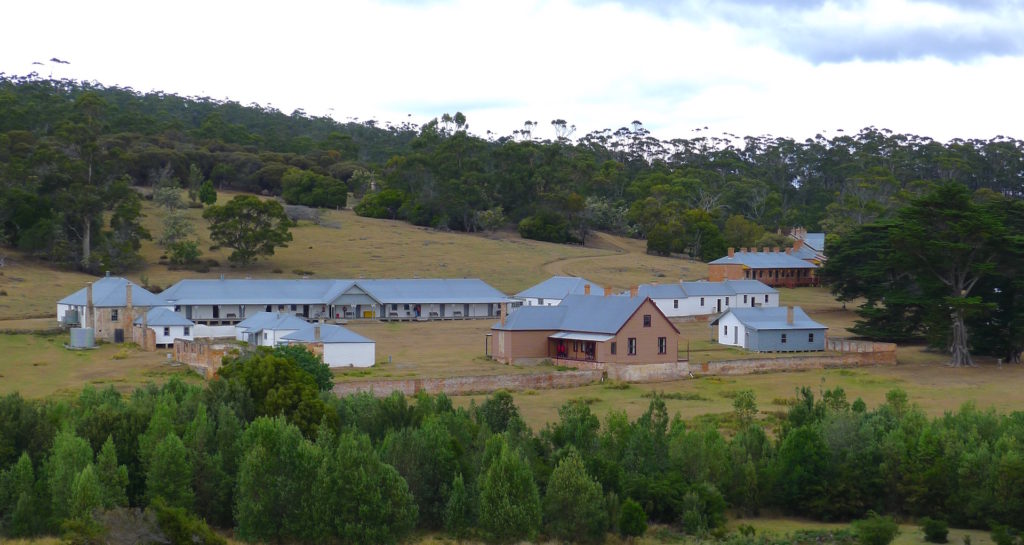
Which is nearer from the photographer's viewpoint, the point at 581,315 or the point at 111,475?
the point at 111,475

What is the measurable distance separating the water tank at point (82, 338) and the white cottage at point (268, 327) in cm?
798

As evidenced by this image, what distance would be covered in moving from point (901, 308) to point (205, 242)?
58.0 meters

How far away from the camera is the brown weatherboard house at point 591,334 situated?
5922 centimetres

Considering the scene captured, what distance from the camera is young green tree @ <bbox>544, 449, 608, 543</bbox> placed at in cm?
3084

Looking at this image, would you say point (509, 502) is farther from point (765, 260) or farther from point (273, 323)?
point (765, 260)

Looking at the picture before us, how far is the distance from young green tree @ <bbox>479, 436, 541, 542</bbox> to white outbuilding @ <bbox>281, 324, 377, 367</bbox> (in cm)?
2674

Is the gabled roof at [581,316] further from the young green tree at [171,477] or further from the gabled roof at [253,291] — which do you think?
the young green tree at [171,477]

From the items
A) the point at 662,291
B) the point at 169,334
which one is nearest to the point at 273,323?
the point at 169,334

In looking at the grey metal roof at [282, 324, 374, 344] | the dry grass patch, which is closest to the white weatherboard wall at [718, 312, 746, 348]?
the grey metal roof at [282, 324, 374, 344]

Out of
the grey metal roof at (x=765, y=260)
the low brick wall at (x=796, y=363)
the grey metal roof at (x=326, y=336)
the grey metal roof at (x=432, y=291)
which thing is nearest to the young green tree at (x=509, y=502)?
the grey metal roof at (x=326, y=336)

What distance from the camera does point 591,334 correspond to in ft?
197

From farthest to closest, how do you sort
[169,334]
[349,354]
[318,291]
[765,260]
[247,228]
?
[765,260], [247,228], [318,291], [169,334], [349,354]

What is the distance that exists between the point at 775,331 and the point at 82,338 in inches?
1501

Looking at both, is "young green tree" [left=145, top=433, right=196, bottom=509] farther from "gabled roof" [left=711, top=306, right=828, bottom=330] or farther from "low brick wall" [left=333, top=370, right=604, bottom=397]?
"gabled roof" [left=711, top=306, right=828, bottom=330]
